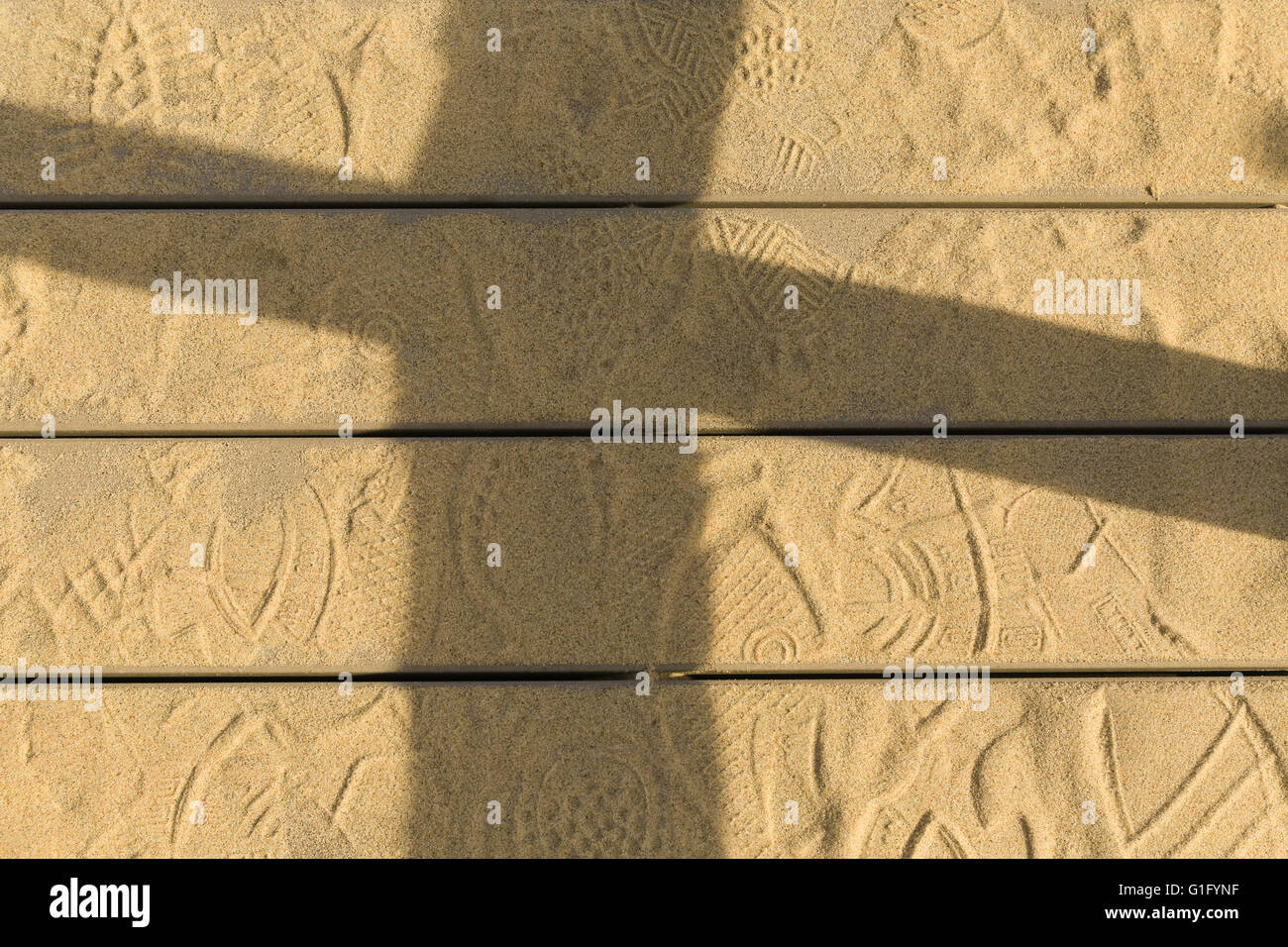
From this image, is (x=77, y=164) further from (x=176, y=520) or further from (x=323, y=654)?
(x=323, y=654)

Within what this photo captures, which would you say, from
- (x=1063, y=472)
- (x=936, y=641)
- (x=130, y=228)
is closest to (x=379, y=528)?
(x=130, y=228)

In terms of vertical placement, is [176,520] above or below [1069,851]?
above

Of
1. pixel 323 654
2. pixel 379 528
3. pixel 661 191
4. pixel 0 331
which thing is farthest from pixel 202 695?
pixel 661 191

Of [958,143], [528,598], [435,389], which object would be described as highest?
[958,143]

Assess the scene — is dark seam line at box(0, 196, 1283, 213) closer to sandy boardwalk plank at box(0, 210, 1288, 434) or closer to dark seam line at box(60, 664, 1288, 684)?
sandy boardwalk plank at box(0, 210, 1288, 434)

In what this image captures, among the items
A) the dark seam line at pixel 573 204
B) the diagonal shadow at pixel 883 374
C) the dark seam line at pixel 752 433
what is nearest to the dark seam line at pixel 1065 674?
the diagonal shadow at pixel 883 374

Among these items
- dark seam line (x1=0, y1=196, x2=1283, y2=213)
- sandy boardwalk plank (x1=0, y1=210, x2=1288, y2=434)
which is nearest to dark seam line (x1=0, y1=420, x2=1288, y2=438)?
sandy boardwalk plank (x1=0, y1=210, x2=1288, y2=434)
